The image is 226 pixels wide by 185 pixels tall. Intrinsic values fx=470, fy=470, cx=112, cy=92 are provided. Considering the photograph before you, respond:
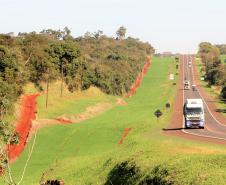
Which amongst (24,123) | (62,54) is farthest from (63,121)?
(62,54)

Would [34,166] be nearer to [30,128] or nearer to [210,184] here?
[30,128]

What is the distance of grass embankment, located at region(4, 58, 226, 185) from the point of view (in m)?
27.9

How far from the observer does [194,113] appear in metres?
55.1

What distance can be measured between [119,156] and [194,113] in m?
16.2

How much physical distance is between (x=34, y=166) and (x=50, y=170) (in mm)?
4189

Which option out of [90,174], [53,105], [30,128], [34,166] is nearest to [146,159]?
[90,174]

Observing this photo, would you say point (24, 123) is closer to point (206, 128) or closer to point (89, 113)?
point (89, 113)

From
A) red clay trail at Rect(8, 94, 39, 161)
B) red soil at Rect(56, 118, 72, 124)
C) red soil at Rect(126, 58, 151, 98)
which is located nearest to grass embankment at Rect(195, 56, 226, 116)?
red soil at Rect(126, 58, 151, 98)

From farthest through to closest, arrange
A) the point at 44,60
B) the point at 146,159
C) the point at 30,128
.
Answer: the point at 44,60, the point at 30,128, the point at 146,159

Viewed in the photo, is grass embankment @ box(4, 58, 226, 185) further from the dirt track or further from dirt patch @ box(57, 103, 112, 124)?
dirt patch @ box(57, 103, 112, 124)

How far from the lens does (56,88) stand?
102 meters

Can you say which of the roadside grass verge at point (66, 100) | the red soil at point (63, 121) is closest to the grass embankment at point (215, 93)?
the roadside grass verge at point (66, 100)

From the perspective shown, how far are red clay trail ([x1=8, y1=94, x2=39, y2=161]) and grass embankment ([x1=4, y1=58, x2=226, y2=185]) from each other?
135cm

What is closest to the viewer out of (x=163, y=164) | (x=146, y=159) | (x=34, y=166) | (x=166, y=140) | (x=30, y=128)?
(x=163, y=164)
